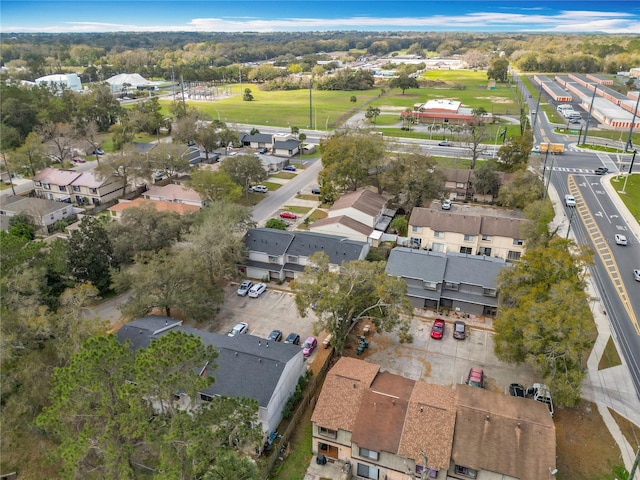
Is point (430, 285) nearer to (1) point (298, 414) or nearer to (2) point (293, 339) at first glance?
(2) point (293, 339)

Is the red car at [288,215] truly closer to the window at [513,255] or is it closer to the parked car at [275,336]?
the parked car at [275,336]

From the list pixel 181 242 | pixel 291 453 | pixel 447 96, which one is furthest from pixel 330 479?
pixel 447 96

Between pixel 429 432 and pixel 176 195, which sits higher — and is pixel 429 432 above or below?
below

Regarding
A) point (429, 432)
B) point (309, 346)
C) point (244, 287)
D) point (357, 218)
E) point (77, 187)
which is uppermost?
point (77, 187)

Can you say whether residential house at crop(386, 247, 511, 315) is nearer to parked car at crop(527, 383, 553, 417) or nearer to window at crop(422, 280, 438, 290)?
window at crop(422, 280, 438, 290)

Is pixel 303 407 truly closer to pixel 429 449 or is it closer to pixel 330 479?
pixel 330 479

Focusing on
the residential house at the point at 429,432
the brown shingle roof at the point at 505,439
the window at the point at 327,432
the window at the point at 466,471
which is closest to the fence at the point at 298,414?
the residential house at the point at 429,432

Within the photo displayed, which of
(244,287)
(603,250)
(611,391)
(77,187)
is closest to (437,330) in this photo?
(611,391)
